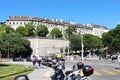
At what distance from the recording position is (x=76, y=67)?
12.1 metres

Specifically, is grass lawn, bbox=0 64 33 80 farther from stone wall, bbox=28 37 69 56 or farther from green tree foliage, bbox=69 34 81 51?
green tree foliage, bbox=69 34 81 51

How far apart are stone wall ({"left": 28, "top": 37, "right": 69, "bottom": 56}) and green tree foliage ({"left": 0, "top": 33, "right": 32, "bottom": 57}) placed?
16.1m

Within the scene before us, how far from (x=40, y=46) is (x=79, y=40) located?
16668 mm

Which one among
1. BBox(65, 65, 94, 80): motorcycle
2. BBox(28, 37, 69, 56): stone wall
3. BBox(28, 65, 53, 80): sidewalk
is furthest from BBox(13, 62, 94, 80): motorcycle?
BBox(28, 37, 69, 56): stone wall

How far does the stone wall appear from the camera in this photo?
158 m

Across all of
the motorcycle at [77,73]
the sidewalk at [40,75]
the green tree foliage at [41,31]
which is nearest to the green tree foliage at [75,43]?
the green tree foliage at [41,31]

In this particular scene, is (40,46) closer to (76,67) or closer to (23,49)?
(23,49)

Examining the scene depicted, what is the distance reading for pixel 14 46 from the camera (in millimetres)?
132375

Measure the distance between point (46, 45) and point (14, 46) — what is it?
33.8 meters

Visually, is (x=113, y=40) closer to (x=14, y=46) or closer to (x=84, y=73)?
(x=14, y=46)

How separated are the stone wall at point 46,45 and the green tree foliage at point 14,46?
1605 cm

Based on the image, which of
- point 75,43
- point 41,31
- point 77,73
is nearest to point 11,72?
point 77,73

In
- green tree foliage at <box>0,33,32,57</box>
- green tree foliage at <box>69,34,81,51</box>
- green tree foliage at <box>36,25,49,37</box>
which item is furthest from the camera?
green tree foliage at <box>36,25,49,37</box>

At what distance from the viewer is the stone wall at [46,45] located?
158375mm
